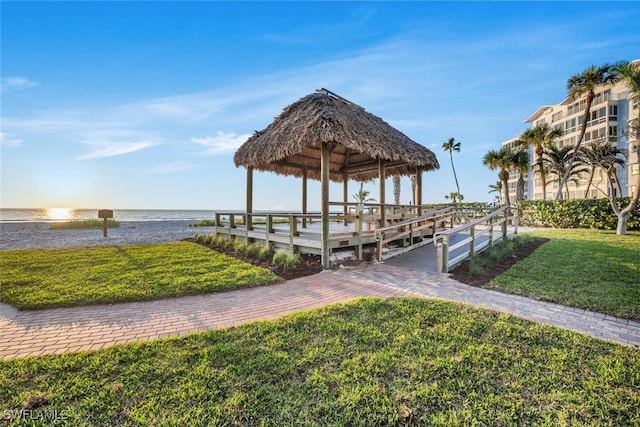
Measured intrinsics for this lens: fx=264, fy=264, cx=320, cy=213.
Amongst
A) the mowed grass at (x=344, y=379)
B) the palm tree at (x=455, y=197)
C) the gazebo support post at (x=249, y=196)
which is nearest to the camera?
the mowed grass at (x=344, y=379)

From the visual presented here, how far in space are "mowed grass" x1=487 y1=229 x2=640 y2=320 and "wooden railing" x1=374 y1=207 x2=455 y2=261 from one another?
216cm

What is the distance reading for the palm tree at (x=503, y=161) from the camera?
78.2ft

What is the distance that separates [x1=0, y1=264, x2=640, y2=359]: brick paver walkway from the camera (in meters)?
3.21

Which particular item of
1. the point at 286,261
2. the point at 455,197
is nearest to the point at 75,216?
the point at 286,261

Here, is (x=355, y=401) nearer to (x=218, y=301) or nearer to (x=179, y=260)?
(x=218, y=301)

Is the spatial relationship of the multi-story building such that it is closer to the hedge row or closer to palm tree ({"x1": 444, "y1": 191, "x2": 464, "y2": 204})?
palm tree ({"x1": 444, "y1": 191, "x2": 464, "y2": 204})

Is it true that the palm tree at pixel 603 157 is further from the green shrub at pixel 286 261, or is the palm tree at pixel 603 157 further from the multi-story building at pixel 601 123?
the green shrub at pixel 286 261

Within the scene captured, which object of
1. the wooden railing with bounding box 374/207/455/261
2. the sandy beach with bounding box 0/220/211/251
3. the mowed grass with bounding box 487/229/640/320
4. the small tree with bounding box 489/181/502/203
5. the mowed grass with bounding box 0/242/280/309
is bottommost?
the mowed grass with bounding box 487/229/640/320

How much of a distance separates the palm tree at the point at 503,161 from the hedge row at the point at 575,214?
5241 mm

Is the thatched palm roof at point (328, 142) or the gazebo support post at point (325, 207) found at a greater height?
the thatched palm roof at point (328, 142)

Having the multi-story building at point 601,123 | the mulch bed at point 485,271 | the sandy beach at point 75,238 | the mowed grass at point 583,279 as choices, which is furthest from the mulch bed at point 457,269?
the multi-story building at point 601,123

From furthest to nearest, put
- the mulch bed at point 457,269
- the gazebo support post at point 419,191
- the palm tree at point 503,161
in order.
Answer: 1. the palm tree at point 503,161
2. the gazebo support post at point 419,191
3. the mulch bed at point 457,269

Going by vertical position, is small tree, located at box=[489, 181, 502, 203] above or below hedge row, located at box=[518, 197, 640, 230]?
above

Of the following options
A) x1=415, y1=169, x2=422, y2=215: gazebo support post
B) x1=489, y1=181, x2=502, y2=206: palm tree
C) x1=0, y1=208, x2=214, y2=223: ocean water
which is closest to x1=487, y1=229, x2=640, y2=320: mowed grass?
x1=415, y1=169, x2=422, y2=215: gazebo support post
